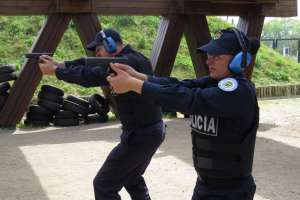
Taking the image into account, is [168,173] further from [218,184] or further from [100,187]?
[218,184]

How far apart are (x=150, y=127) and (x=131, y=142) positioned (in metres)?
0.20

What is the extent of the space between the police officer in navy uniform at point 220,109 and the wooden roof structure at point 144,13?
821cm

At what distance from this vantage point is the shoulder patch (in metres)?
2.80

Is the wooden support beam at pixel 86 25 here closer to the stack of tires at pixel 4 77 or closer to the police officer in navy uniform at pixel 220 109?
the stack of tires at pixel 4 77

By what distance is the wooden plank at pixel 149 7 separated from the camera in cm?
1077

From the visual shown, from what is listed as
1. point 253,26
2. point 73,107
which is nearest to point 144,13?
point 73,107

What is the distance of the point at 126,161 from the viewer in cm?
414

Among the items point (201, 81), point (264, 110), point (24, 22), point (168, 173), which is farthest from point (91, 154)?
point (24, 22)

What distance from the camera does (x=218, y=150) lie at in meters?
3.03

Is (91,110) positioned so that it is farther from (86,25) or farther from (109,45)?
(109,45)

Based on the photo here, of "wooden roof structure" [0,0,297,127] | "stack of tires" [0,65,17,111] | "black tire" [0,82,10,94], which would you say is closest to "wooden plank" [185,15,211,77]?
"wooden roof structure" [0,0,297,127]

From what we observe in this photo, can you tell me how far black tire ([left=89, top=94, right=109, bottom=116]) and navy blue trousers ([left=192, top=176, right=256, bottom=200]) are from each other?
895 centimetres

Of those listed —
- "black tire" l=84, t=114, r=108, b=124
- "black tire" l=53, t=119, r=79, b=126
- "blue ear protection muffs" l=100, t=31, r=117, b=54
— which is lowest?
"black tire" l=84, t=114, r=108, b=124

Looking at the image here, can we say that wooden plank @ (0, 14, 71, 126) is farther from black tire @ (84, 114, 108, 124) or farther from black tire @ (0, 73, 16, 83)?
black tire @ (84, 114, 108, 124)
